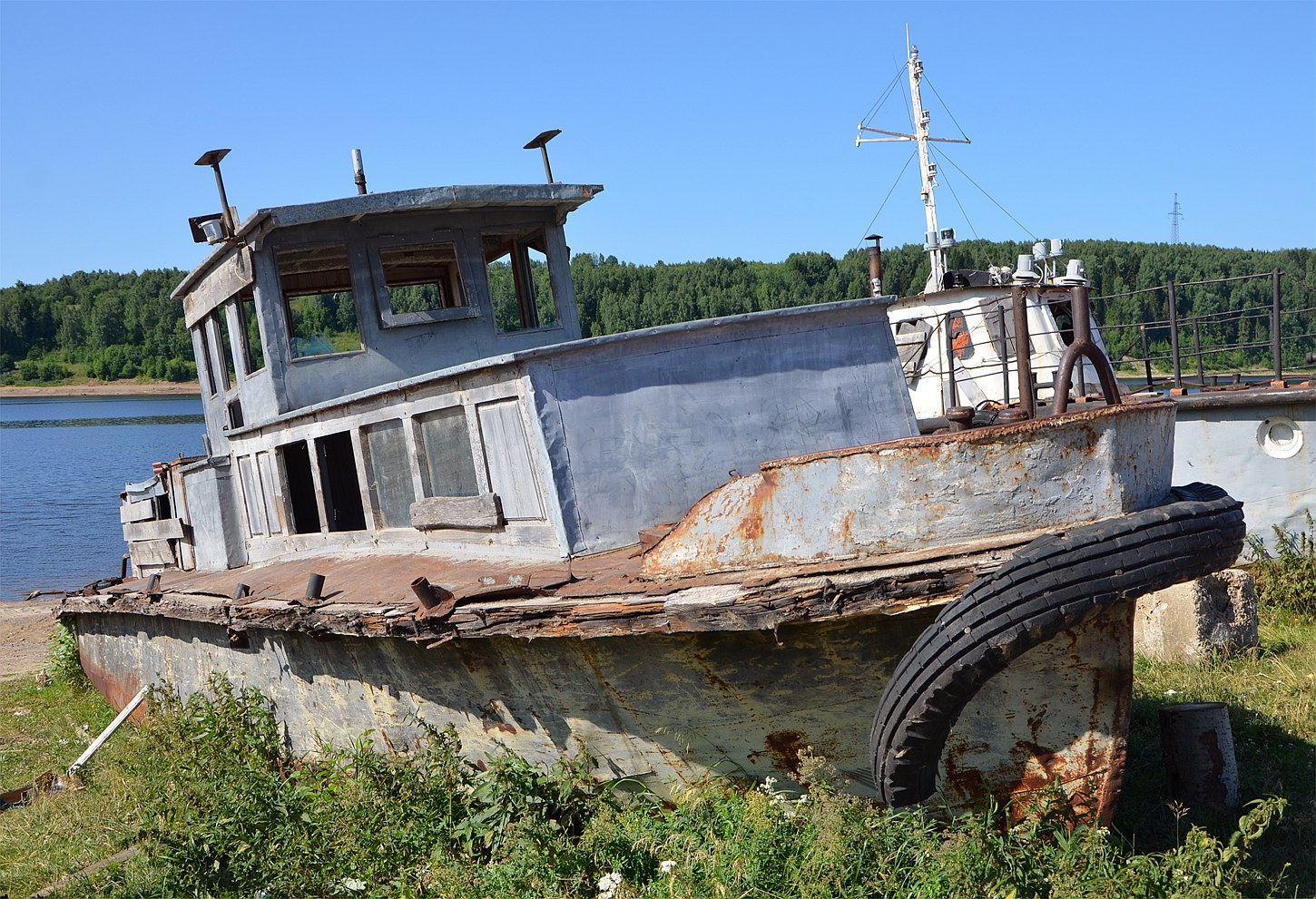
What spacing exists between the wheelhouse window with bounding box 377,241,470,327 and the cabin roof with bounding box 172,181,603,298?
0.39 meters

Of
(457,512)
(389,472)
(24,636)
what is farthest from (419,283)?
(24,636)

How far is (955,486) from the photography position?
4852 millimetres

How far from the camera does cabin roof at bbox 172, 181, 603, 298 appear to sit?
8.02 m

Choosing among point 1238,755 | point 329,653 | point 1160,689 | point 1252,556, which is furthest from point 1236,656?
point 329,653

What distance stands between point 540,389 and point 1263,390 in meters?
9.97

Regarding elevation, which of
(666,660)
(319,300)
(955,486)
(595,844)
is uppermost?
(319,300)

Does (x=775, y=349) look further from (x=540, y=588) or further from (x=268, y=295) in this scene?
(x=268, y=295)

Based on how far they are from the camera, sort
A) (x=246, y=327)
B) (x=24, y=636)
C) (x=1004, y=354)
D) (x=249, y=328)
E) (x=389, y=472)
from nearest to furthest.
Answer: (x=389, y=472) < (x=1004, y=354) < (x=246, y=327) < (x=249, y=328) < (x=24, y=636)

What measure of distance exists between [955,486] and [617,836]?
7.70 feet

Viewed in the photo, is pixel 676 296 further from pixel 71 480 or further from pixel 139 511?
pixel 139 511

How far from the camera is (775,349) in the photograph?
627 centimetres

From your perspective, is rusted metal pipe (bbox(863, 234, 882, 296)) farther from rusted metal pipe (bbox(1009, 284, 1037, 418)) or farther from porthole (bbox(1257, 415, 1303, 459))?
rusted metal pipe (bbox(1009, 284, 1037, 418))

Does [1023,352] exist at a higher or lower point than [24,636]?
higher

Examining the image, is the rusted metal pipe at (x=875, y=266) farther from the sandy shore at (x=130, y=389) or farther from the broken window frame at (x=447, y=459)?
the sandy shore at (x=130, y=389)
